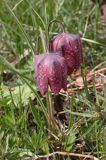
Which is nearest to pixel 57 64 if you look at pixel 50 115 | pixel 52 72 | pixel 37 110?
pixel 52 72

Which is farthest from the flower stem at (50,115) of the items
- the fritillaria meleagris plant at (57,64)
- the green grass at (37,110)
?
the fritillaria meleagris plant at (57,64)

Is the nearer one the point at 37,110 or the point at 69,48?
the point at 69,48

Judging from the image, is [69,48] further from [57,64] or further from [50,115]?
[50,115]

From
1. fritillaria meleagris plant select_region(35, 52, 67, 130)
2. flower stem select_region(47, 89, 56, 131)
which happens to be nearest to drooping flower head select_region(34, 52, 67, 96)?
fritillaria meleagris plant select_region(35, 52, 67, 130)

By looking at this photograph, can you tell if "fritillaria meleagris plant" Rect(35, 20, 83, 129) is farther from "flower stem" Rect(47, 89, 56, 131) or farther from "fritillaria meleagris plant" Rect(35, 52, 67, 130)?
"flower stem" Rect(47, 89, 56, 131)

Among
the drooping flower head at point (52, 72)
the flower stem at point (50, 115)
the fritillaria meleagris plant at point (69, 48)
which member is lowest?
the flower stem at point (50, 115)

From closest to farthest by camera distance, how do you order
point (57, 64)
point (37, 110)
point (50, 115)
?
point (57, 64) < point (50, 115) < point (37, 110)

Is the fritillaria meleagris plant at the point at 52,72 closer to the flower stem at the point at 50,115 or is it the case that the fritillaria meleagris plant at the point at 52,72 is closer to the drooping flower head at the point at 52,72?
the drooping flower head at the point at 52,72
